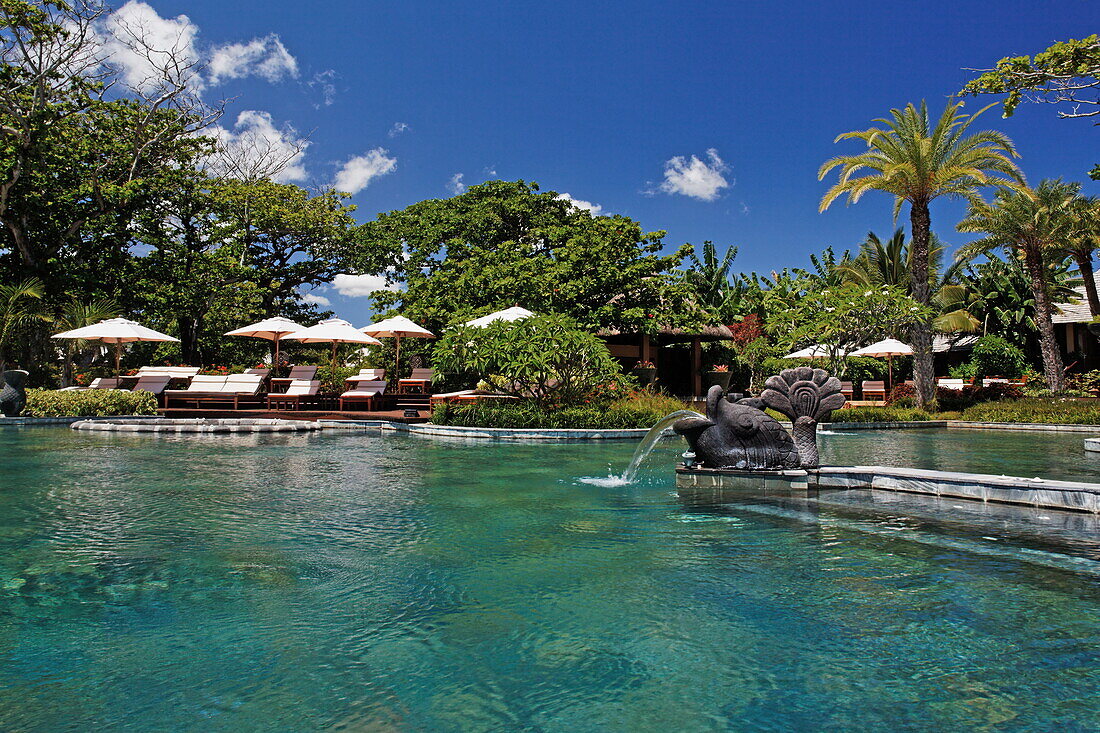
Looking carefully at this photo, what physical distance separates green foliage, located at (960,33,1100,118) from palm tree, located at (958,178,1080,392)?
10.7 m

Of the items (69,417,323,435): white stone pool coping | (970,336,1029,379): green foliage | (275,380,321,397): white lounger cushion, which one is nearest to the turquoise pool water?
(69,417,323,435): white stone pool coping

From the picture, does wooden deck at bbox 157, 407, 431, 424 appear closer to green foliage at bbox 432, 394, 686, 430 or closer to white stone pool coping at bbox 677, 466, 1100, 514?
green foliage at bbox 432, 394, 686, 430

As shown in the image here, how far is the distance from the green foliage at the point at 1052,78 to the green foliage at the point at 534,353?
8154mm

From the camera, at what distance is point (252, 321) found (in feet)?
92.8

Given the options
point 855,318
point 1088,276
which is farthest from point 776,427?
point 1088,276

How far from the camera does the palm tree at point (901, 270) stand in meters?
31.4

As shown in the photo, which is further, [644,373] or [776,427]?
[644,373]

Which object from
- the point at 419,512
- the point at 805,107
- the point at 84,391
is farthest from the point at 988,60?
the point at 84,391

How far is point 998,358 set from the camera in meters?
28.0

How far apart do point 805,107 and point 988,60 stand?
17.9m

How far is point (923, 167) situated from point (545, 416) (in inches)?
548

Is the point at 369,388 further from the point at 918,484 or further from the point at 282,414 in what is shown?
the point at 918,484

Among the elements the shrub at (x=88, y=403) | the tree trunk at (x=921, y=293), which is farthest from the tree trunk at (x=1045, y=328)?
the shrub at (x=88, y=403)

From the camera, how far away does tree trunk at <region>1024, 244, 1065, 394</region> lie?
20.9m
